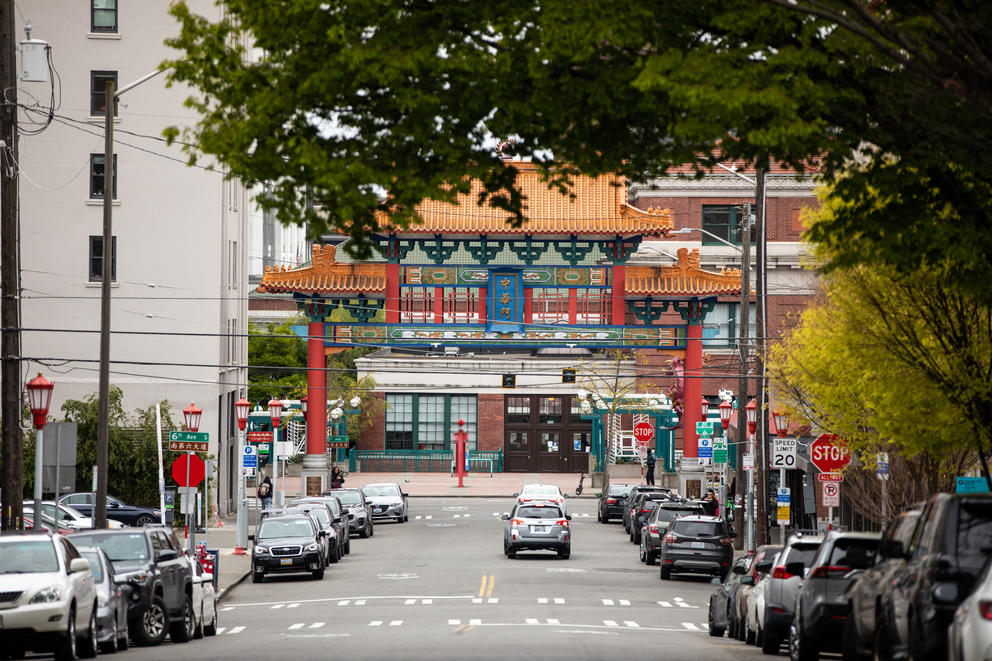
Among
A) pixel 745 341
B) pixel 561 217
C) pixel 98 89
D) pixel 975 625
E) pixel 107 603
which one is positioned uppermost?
pixel 98 89

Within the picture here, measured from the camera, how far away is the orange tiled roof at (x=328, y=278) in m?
51.1

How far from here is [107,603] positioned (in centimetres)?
1959

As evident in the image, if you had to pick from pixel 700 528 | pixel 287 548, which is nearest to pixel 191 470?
pixel 287 548

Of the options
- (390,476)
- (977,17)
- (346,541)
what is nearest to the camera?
(977,17)

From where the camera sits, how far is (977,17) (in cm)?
1412

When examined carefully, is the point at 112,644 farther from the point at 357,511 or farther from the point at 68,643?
the point at 357,511

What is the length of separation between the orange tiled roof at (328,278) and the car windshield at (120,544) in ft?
96.7

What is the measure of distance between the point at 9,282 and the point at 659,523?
1987 cm

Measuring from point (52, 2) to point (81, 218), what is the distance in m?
7.39

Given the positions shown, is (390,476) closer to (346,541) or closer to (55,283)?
(55,283)

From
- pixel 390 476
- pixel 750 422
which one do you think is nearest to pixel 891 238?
pixel 750 422

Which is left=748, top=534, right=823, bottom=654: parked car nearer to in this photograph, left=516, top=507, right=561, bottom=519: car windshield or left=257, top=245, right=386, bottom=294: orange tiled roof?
left=516, top=507, right=561, bottom=519: car windshield

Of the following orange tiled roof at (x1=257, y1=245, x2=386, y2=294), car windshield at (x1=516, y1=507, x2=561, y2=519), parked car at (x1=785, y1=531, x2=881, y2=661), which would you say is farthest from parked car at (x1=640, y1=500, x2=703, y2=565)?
parked car at (x1=785, y1=531, x2=881, y2=661)

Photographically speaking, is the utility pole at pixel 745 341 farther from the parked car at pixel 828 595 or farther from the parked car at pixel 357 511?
the parked car at pixel 828 595
